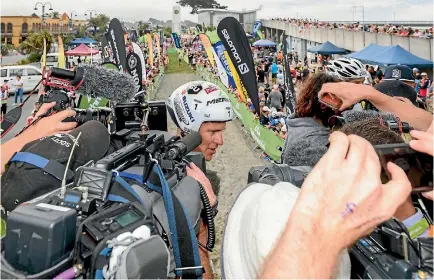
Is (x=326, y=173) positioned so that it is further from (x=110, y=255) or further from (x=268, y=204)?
(x=110, y=255)

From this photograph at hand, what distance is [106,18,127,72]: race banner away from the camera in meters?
12.3

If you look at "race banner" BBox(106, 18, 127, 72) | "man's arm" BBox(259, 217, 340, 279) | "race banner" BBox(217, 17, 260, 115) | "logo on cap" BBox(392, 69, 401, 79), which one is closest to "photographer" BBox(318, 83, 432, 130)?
"man's arm" BBox(259, 217, 340, 279)

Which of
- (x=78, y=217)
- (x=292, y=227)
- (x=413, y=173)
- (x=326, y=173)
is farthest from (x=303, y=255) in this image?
(x=78, y=217)

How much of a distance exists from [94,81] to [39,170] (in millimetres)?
1151

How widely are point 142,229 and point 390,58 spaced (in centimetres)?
1542

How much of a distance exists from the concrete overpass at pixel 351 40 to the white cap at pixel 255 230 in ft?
41.8

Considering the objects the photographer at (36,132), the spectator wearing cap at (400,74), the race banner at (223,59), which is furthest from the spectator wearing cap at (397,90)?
the race banner at (223,59)

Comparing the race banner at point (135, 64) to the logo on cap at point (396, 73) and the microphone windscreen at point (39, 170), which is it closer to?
the logo on cap at point (396, 73)

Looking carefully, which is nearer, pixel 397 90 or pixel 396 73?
pixel 397 90

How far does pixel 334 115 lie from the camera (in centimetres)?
292

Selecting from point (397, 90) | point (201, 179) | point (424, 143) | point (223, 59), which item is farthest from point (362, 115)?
point (223, 59)

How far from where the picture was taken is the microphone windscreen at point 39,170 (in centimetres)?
162

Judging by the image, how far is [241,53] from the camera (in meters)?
10.5

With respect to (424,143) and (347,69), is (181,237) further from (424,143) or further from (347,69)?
(347,69)
